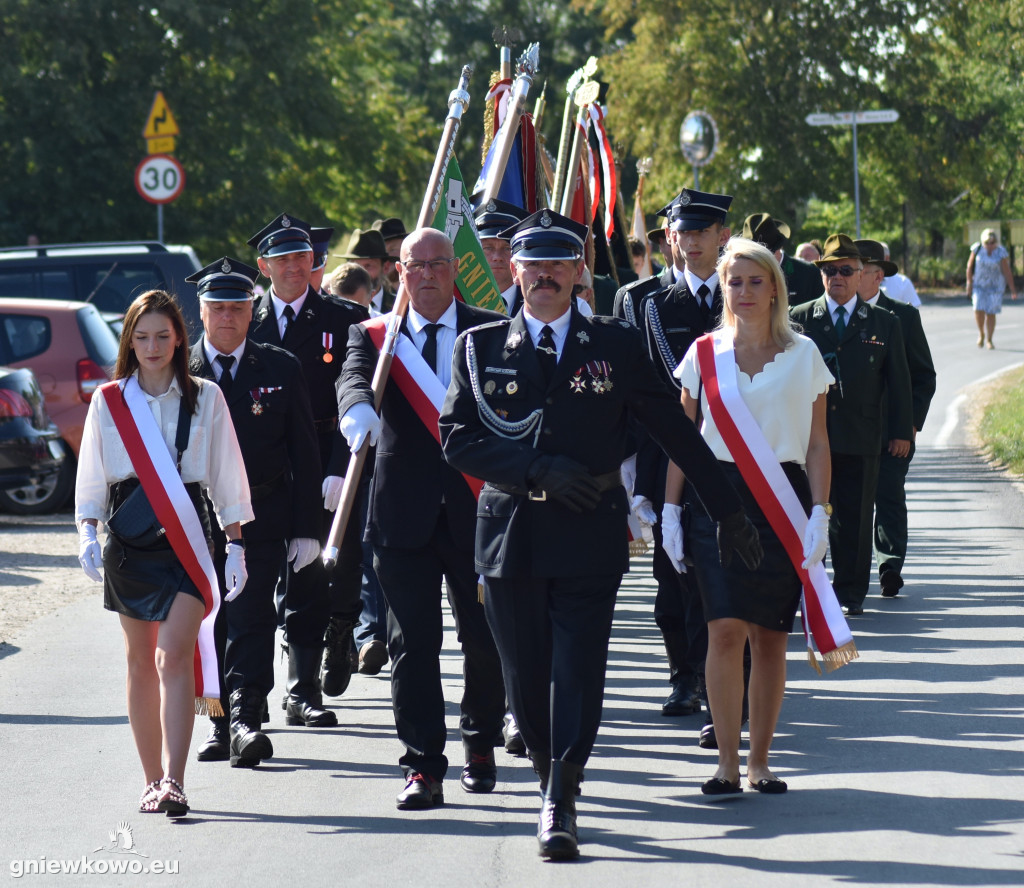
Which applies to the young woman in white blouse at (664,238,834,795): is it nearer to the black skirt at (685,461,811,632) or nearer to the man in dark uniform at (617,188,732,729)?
the black skirt at (685,461,811,632)

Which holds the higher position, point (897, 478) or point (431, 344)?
point (431, 344)

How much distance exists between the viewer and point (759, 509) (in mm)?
6410

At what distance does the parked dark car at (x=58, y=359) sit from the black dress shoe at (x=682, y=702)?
8.83 meters

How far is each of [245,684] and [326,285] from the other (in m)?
3.91

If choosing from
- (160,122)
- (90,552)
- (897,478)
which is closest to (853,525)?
(897,478)

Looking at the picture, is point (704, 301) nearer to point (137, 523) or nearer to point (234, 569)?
point (234, 569)

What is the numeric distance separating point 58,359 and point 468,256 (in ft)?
27.5

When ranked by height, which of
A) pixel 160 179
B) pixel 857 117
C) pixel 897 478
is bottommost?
pixel 897 478

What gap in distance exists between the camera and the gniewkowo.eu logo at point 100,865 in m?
5.68

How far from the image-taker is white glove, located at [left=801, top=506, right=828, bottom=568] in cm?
635

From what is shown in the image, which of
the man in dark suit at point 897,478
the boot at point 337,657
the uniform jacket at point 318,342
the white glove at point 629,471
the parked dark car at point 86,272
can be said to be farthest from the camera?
the parked dark car at point 86,272

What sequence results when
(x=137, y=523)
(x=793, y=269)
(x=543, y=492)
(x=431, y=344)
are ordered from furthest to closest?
(x=793, y=269) < (x=431, y=344) < (x=137, y=523) < (x=543, y=492)

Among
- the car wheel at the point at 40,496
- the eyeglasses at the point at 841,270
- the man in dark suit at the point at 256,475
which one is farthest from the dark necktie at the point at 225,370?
the car wheel at the point at 40,496

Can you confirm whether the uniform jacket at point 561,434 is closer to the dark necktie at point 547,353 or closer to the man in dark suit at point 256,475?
the dark necktie at point 547,353
